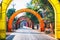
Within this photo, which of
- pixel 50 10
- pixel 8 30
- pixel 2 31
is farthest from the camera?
pixel 8 30

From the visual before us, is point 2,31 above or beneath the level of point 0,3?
beneath

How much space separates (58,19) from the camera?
28094 millimetres

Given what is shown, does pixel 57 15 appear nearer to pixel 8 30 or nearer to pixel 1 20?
pixel 1 20

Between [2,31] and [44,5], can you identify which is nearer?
[2,31]

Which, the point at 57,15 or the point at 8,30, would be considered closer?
the point at 57,15

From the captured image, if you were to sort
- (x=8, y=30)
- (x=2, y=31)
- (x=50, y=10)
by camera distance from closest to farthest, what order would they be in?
(x=2, y=31), (x=50, y=10), (x=8, y=30)

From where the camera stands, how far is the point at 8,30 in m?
53.2

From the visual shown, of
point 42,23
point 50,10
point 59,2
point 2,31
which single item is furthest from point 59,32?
point 42,23

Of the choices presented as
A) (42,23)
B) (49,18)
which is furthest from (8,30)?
(49,18)

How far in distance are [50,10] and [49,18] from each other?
8.88 feet

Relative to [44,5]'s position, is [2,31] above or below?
below

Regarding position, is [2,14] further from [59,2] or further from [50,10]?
[50,10]

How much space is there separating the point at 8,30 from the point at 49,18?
13340 mm

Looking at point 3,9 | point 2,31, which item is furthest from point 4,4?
point 2,31
